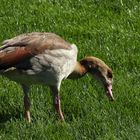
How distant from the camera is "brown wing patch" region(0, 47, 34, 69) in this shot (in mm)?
6809

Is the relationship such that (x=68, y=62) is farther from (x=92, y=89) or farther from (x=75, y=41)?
(x=75, y=41)

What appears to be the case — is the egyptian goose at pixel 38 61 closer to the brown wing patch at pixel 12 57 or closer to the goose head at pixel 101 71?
the brown wing patch at pixel 12 57

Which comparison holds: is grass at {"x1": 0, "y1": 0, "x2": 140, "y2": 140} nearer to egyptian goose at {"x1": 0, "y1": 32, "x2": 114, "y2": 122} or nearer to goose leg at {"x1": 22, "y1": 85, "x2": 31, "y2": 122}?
goose leg at {"x1": 22, "y1": 85, "x2": 31, "y2": 122}

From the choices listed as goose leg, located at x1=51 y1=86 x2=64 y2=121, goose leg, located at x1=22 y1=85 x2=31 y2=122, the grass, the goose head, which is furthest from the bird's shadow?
the goose head

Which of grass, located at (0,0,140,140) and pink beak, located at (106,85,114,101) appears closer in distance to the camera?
grass, located at (0,0,140,140)

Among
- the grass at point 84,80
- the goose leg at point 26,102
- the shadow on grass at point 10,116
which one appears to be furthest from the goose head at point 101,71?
the shadow on grass at point 10,116

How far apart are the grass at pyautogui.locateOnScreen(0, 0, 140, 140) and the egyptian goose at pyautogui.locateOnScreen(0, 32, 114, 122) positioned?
0.92ft

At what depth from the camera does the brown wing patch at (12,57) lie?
681cm

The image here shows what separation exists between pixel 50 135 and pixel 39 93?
3.69ft

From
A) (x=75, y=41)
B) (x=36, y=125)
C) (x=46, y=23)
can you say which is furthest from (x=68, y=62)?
(x=46, y=23)

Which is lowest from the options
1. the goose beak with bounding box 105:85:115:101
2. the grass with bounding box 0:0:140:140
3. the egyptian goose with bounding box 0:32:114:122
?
the grass with bounding box 0:0:140:140

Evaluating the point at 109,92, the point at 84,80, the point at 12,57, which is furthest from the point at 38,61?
the point at 84,80

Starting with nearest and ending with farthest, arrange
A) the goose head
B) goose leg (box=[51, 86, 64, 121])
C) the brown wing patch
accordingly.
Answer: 1. the brown wing patch
2. goose leg (box=[51, 86, 64, 121])
3. the goose head

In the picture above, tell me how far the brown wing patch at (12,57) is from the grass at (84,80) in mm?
620
